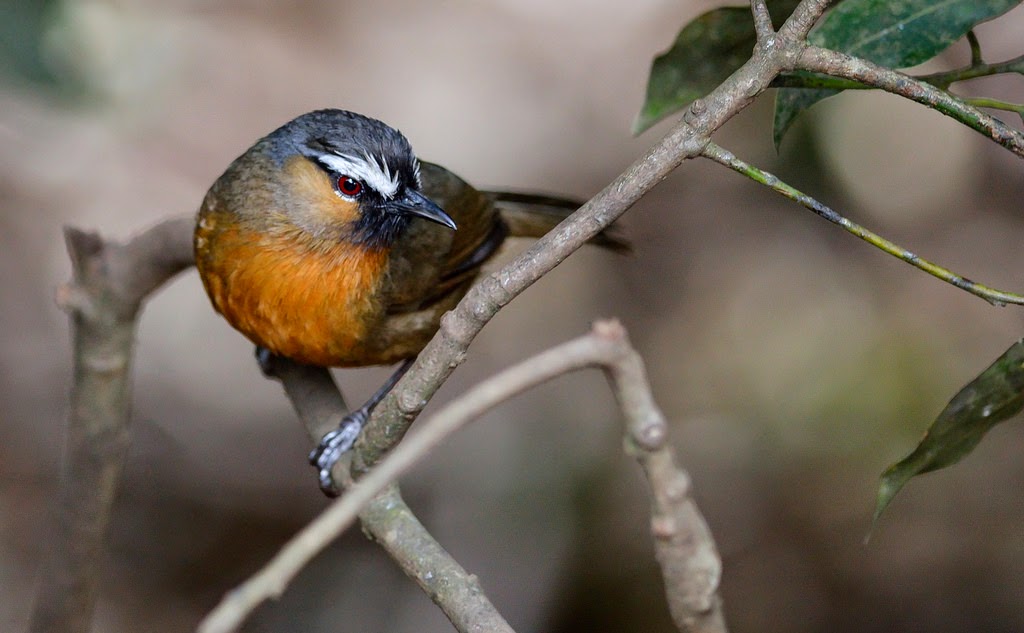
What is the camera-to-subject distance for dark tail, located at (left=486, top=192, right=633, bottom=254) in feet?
11.6

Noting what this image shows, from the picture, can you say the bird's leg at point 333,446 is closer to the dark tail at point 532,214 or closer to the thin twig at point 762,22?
the dark tail at point 532,214

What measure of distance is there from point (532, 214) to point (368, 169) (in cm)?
93

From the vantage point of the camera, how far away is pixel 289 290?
2742mm

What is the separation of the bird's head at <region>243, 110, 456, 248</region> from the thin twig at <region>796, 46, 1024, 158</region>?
142 centimetres

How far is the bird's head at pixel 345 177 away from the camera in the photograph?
277cm

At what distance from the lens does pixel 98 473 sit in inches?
120

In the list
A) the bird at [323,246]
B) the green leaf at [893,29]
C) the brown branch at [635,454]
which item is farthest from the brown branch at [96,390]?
the brown branch at [635,454]

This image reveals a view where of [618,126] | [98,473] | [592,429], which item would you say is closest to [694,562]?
[98,473]

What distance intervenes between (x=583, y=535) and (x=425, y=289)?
191 centimetres

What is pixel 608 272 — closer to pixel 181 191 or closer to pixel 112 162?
pixel 181 191

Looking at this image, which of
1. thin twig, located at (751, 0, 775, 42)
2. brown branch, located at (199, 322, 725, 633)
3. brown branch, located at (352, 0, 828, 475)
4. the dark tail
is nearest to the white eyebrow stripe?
the dark tail

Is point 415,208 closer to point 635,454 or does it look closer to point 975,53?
point 975,53

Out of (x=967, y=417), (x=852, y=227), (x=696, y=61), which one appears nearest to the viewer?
(x=852, y=227)

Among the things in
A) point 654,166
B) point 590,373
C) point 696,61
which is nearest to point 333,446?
point 696,61
